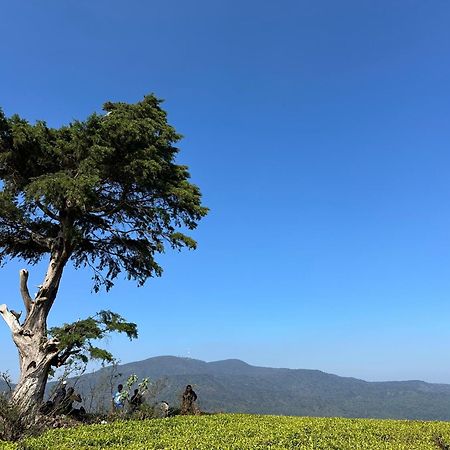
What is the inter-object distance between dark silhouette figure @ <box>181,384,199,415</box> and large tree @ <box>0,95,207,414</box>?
3.59 metres

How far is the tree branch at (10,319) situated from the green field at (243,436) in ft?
20.0

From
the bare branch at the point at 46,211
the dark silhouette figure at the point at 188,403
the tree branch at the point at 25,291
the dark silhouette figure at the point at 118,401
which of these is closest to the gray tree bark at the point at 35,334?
the tree branch at the point at 25,291

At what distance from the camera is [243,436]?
33.3 feet

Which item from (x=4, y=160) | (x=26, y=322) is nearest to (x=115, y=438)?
(x=26, y=322)

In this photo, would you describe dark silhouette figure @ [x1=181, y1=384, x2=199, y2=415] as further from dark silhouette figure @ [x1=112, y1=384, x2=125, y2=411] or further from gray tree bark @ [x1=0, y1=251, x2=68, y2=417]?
gray tree bark @ [x1=0, y1=251, x2=68, y2=417]

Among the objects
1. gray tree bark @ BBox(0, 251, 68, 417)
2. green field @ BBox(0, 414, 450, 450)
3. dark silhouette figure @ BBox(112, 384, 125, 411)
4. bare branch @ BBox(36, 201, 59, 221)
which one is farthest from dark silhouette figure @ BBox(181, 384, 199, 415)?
bare branch @ BBox(36, 201, 59, 221)

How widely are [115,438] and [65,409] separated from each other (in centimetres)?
605

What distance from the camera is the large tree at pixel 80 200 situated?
15.0 m

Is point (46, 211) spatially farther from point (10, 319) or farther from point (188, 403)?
point (188, 403)

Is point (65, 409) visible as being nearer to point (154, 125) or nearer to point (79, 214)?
point (79, 214)

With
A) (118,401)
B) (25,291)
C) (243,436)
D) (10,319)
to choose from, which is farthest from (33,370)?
(243,436)

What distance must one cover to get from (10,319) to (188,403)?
285 inches

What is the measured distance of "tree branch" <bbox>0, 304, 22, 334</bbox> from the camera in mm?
15776

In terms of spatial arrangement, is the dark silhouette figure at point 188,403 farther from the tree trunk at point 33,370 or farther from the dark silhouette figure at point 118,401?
the tree trunk at point 33,370
